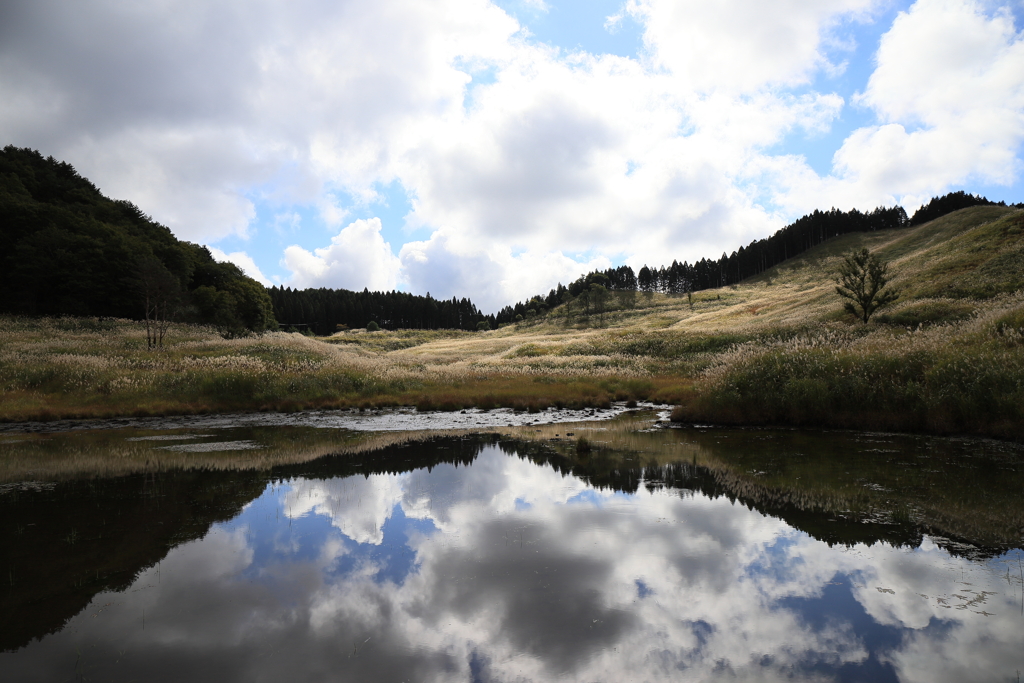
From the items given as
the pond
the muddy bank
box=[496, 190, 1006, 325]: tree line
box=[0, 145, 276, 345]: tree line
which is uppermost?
box=[496, 190, 1006, 325]: tree line

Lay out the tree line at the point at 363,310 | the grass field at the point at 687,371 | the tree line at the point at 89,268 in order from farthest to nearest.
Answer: the tree line at the point at 363,310 → the tree line at the point at 89,268 → the grass field at the point at 687,371

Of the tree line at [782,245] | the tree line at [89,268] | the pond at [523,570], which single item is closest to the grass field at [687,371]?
the pond at [523,570]

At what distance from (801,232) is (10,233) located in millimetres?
175472

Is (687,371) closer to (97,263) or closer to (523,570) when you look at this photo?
(523,570)

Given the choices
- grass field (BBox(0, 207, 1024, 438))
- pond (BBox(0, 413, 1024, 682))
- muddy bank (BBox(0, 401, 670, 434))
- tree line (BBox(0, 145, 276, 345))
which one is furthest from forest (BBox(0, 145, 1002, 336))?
pond (BBox(0, 413, 1024, 682))

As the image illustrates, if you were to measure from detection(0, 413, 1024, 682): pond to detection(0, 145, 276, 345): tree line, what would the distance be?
31.9 meters

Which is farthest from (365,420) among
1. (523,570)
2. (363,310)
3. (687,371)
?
(363,310)

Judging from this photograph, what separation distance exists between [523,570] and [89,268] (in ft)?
172

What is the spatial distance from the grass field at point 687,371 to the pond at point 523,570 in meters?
3.53

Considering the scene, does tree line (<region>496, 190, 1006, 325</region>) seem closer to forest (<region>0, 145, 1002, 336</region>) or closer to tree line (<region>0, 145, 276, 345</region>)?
forest (<region>0, 145, 1002, 336</region>)

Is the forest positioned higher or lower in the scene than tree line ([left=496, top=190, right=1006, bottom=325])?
lower

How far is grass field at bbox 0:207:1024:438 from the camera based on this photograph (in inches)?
558

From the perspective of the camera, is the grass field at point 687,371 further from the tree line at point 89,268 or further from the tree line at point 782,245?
the tree line at point 782,245

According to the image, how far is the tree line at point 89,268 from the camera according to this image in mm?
39938
